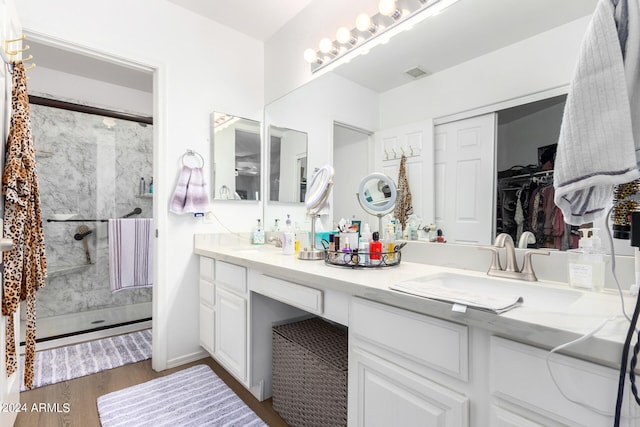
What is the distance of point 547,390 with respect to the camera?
64cm

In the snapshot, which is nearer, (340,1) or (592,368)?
(592,368)

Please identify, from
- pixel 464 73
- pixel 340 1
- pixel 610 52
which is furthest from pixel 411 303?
pixel 340 1

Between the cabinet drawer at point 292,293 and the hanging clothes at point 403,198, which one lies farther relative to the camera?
the hanging clothes at point 403,198

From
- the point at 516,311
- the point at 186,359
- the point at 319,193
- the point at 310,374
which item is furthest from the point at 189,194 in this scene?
the point at 516,311

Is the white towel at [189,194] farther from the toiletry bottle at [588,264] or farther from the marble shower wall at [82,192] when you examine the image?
the toiletry bottle at [588,264]

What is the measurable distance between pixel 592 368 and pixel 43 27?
268 cm

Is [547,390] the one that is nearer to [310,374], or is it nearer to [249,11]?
[310,374]

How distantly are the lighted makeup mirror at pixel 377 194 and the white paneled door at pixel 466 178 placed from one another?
0.23 metres

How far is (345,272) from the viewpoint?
1230 mm

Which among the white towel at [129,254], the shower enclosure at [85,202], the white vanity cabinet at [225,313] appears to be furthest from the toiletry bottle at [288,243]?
the shower enclosure at [85,202]

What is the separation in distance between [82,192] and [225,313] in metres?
2.52

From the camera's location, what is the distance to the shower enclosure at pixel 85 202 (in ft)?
9.91

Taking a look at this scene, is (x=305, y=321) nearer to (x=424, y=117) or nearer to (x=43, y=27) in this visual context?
(x=424, y=117)

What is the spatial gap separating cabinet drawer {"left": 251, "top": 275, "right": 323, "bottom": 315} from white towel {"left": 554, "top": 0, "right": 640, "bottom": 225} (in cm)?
87
